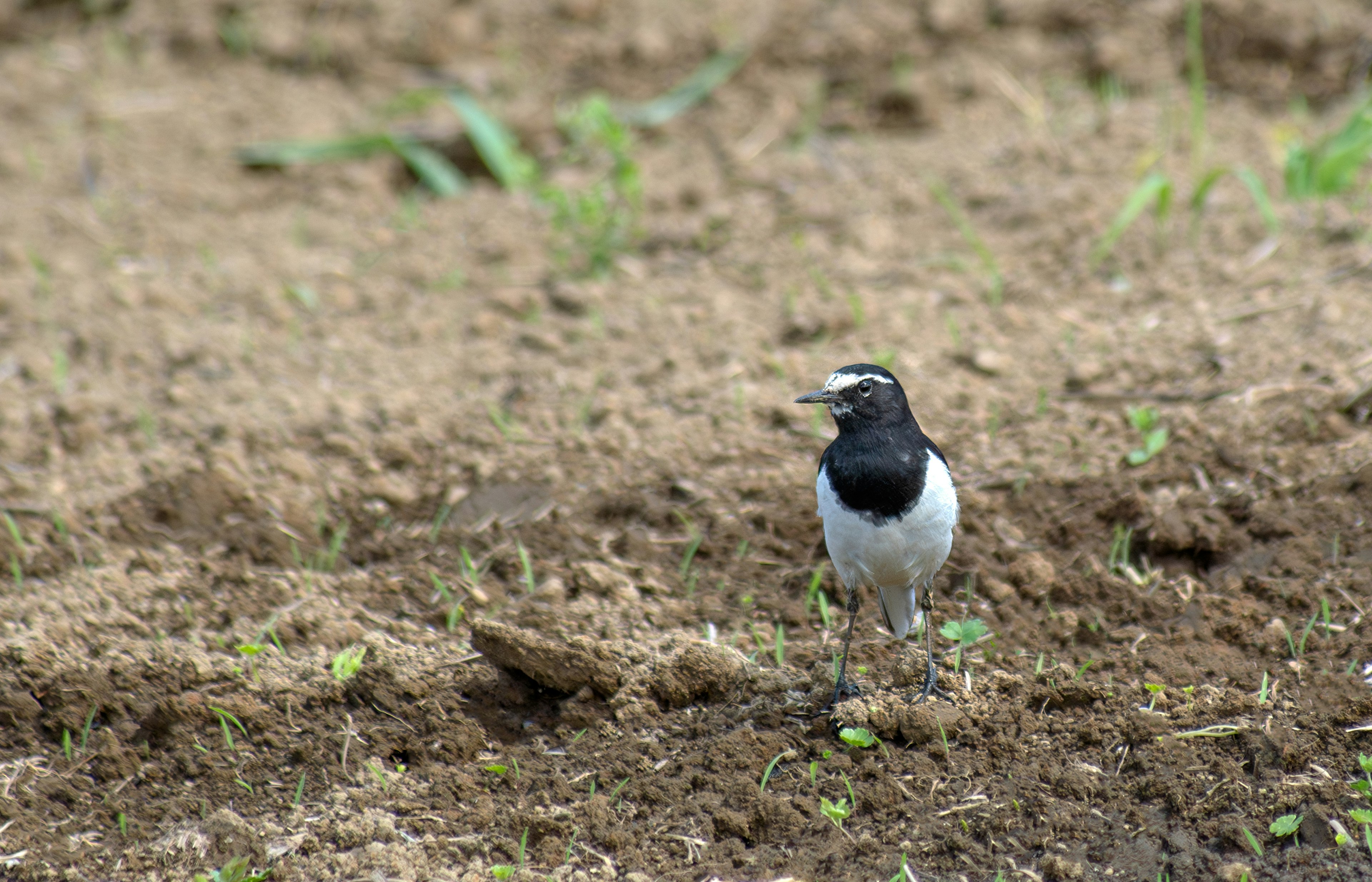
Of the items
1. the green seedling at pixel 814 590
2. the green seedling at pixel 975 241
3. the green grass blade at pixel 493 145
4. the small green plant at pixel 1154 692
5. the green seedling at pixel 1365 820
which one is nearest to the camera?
the green seedling at pixel 1365 820

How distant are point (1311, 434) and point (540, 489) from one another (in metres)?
2.75

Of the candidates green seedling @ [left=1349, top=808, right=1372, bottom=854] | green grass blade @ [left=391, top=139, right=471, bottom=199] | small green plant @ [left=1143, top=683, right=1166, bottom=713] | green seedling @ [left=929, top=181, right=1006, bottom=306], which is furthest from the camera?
green grass blade @ [left=391, top=139, right=471, bottom=199]

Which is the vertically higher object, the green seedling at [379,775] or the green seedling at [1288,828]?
the green seedling at [1288,828]

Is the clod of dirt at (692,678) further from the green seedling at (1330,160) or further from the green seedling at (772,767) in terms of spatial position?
the green seedling at (1330,160)

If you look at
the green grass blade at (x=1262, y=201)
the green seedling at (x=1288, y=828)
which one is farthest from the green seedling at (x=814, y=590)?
the green grass blade at (x=1262, y=201)

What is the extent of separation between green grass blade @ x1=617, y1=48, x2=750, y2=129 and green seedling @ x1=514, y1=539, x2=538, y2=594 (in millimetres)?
3459

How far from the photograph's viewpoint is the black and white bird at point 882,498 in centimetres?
352

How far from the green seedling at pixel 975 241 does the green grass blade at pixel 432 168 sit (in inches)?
103

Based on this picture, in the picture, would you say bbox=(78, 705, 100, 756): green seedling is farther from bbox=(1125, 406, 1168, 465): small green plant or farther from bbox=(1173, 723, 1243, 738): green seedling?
bbox=(1125, 406, 1168, 465): small green plant

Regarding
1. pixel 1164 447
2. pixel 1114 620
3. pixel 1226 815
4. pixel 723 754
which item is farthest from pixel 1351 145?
pixel 723 754

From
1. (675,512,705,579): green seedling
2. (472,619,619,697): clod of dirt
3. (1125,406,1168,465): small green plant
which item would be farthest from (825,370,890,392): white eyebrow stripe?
(1125,406,1168,465): small green plant

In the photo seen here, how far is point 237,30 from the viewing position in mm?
7781

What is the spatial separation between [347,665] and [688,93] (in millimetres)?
4464

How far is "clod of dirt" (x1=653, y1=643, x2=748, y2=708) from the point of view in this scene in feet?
11.8
